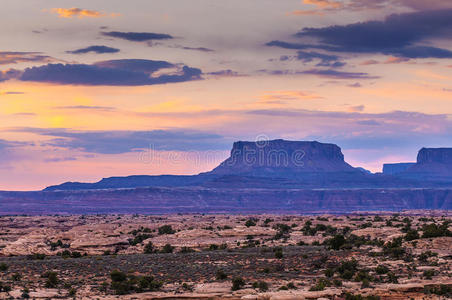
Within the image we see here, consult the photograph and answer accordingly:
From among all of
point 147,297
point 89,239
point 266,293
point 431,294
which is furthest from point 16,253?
point 431,294

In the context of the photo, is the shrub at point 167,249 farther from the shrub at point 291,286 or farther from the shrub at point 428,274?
the shrub at point 428,274

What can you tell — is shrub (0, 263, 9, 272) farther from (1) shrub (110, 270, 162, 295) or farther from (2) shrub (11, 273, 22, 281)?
(1) shrub (110, 270, 162, 295)

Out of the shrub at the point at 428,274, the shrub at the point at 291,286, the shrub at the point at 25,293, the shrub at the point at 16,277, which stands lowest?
the shrub at the point at 291,286

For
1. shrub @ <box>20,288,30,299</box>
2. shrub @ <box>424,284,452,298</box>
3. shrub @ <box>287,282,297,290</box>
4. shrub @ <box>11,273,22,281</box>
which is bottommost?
shrub @ <box>424,284,452,298</box>

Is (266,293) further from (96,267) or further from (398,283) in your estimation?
(96,267)

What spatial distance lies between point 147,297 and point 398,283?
1614 cm

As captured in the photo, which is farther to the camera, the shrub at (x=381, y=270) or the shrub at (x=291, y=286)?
the shrub at (x=381, y=270)

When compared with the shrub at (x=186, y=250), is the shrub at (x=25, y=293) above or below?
above

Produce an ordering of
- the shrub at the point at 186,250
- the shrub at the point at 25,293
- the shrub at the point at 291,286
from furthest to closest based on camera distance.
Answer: the shrub at the point at 186,250, the shrub at the point at 291,286, the shrub at the point at 25,293

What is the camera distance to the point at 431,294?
138ft

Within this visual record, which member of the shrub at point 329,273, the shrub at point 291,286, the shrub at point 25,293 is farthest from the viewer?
the shrub at point 329,273

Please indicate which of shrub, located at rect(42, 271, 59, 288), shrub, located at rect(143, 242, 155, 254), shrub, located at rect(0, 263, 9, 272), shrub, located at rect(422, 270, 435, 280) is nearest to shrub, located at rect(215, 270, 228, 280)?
shrub, located at rect(42, 271, 59, 288)

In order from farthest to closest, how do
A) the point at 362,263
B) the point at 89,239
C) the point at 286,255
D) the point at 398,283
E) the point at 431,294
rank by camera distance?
the point at 89,239 → the point at 286,255 → the point at 362,263 → the point at 398,283 → the point at 431,294

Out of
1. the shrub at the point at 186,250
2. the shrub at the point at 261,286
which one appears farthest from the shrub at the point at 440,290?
the shrub at the point at 186,250
